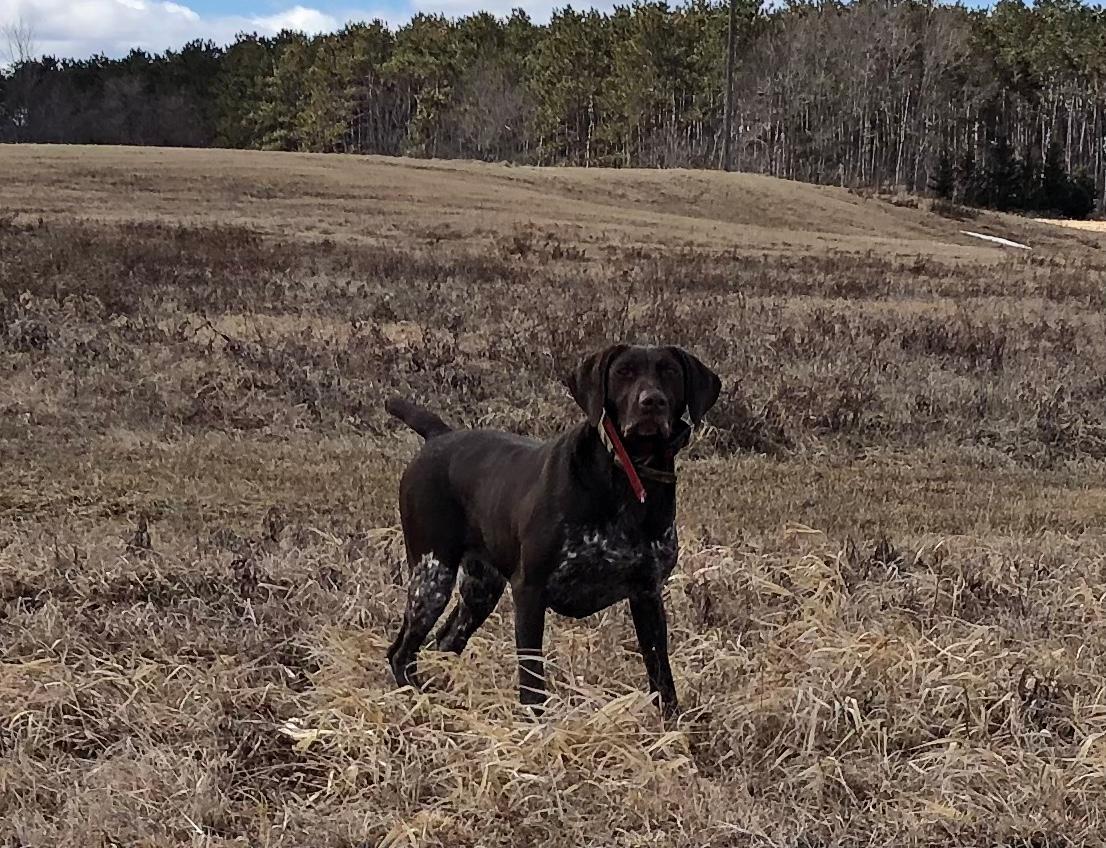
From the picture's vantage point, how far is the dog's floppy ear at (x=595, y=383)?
163 inches

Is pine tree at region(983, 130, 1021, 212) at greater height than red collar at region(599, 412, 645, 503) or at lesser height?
greater

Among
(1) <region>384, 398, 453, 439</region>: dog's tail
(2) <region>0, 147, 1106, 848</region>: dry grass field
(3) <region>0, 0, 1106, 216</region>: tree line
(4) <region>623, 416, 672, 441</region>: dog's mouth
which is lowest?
(2) <region>0, 147, 1106, 848</region>: dry grass field

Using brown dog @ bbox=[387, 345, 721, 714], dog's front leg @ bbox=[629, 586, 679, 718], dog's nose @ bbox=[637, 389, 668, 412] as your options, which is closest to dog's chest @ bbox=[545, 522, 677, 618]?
brown dog @ bbox=[387, 345, 721, 714]

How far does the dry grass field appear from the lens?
→ 159 inches

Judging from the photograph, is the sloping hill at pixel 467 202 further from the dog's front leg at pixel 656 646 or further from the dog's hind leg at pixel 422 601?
the dog's front leg at pixel 656 646

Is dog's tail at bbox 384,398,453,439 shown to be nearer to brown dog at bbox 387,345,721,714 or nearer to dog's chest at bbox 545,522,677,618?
brown dog at bbox 387,345,721,714

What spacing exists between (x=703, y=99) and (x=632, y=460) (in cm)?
7618

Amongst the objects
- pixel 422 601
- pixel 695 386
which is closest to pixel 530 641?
pixel 422 601

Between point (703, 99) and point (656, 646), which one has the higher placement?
point (703, 99)

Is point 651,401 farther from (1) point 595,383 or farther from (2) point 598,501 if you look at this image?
(2) point 598,501

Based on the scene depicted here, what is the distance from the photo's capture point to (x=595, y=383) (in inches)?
164

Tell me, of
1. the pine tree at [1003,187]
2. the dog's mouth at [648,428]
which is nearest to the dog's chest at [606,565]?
the dog's mouth at [648,428]

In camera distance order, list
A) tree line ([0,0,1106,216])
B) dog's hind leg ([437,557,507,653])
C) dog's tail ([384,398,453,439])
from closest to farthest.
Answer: dog's hind leg ([437,557,507,653]), dog's tail ([384,398,453,439]), tree line ([0,0,1106,216])

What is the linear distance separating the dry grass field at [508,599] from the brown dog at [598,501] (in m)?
0.35
